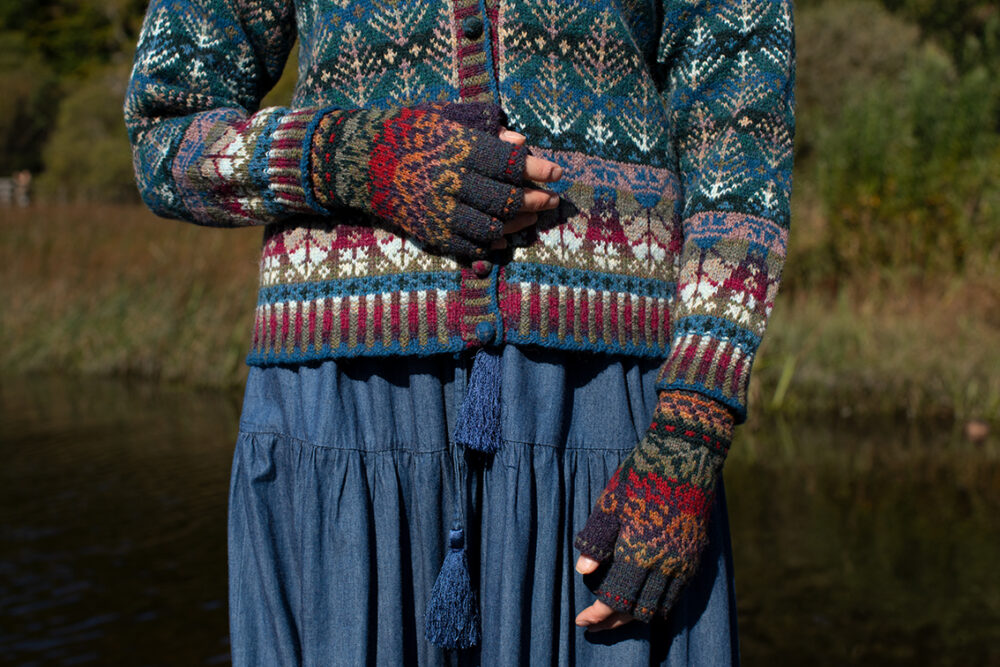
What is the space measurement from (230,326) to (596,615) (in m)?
5.44

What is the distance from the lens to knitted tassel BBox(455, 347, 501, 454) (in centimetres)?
92

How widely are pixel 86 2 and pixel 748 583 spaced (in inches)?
1223

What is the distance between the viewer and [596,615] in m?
0.91

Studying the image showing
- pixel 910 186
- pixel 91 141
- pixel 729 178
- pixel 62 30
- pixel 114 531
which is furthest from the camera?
pixel 62 30

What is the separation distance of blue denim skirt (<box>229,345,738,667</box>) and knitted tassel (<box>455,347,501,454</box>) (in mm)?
13

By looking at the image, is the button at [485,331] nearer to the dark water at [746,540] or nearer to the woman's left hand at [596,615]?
the woman's left hand at [596,615]

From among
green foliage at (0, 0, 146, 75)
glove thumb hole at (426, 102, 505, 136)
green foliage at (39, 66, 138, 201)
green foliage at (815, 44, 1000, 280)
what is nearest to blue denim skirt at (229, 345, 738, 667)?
glove thumb hole at (426, 102, 505, 136)

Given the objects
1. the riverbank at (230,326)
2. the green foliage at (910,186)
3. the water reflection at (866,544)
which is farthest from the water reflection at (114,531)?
the green foliage at (910,186)

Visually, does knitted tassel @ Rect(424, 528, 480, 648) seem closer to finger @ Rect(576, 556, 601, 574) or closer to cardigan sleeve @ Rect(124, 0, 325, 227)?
finger @ Rect(576, 556, 601, 574)

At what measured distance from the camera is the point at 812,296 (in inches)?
255

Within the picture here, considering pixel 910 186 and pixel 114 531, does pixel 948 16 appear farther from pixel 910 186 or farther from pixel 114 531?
pixel 114 531

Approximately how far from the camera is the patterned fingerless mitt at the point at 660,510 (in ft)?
2.85

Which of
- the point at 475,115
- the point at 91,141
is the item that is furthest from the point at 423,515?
the point at 91,141

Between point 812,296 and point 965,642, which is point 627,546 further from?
point 812,296
